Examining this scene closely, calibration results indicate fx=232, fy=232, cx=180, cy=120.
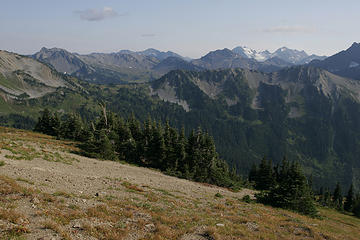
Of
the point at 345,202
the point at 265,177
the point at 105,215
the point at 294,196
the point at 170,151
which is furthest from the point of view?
the point at 345,202

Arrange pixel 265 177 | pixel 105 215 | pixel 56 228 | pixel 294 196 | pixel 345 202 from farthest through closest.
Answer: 1. pixel 345 202
2. pixel 265 177
3. pixel 294 196
4. pixel 105 215
5. pixel 56 228

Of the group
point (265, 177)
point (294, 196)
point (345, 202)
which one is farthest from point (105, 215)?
point (345, 202)

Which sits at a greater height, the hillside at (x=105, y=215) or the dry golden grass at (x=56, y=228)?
the dry golden grass at (x=56, y=228)

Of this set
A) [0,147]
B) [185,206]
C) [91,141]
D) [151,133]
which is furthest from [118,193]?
[151,133]

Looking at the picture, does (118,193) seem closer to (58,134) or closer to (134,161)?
(134,161)

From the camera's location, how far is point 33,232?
11.7 meters

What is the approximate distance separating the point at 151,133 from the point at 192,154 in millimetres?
12612

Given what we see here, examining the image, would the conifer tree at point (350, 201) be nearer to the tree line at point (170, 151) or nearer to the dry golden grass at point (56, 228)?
the tree line at point (170, 151)

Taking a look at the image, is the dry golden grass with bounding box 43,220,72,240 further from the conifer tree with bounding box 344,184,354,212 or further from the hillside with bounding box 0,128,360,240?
the conifer tree with bounding box 344,184,354,212

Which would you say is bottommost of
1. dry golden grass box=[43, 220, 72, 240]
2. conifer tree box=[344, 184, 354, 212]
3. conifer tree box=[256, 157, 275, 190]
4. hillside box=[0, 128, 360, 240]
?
conifer tree box=[344, 184, 354, 212]

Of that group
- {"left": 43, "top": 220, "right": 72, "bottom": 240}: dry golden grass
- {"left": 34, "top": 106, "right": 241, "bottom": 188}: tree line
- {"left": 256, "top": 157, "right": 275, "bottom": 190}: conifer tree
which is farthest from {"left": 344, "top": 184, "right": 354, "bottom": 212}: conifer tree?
{"left": 43, "top": 220, "right": 72, "bottom": 240}: dry golden grass

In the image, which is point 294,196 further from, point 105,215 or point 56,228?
point 56,228

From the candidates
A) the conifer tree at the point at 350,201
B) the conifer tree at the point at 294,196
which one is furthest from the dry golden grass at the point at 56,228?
the conifer tree at the point at 350,201

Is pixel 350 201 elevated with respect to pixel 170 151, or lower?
lower
